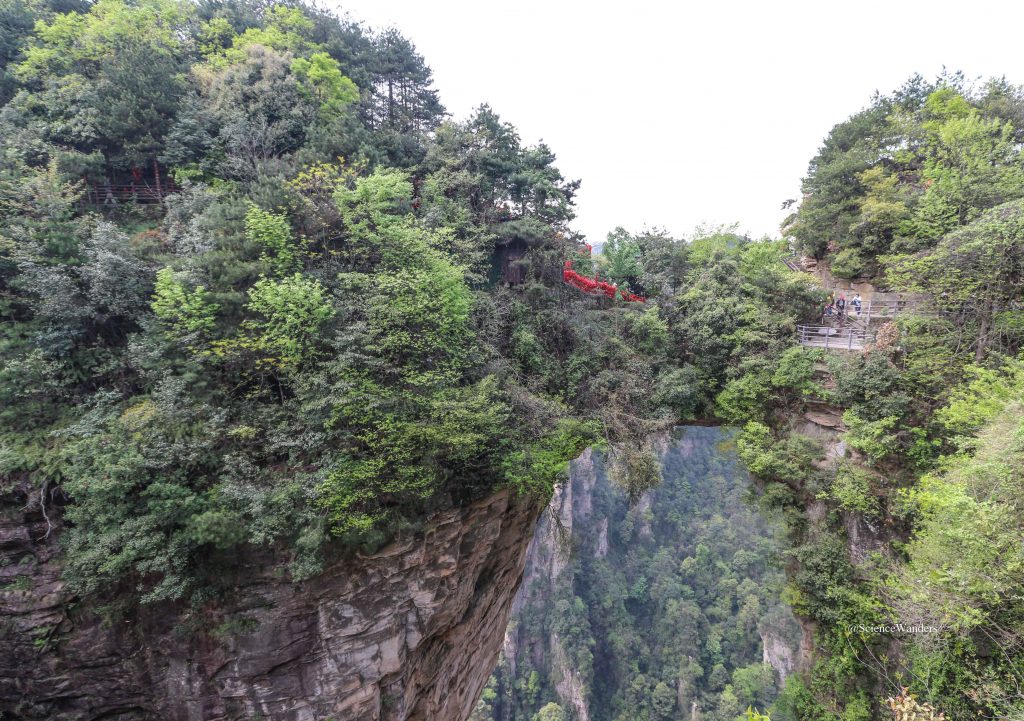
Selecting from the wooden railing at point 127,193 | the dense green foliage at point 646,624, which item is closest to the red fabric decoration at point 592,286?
the wooden railing at point 127,193

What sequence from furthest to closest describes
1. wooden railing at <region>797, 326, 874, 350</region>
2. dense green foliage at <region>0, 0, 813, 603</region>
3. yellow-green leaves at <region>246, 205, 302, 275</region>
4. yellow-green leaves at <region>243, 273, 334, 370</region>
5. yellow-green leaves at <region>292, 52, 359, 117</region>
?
yellow-green leaves at <region>292, 52, 359, 117</region> < wooden railing at <region>797, 326, 874, 350</region> < yellow-green leaves at <region>246, 205, 302, 275</region> < yellow-green leaves at <region>243, 273, 334, 370</region> < dense green foliage at <region>0, 0, 813, 603</region>

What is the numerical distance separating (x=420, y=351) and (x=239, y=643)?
6.94m

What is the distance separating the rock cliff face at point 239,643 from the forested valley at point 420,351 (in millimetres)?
129

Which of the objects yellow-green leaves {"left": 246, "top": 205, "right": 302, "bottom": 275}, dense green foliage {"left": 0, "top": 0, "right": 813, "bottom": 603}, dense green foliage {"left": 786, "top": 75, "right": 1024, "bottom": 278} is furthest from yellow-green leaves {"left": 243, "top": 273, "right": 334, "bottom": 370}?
dense green foliage {"left": 786, "top": 75, "right": 1024, "bottom": 278}

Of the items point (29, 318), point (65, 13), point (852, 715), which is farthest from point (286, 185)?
point (852, 715)

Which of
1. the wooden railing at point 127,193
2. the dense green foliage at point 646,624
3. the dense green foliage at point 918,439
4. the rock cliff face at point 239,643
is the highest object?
the wooden railing at point 127,193

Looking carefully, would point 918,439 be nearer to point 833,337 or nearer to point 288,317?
point 833,337

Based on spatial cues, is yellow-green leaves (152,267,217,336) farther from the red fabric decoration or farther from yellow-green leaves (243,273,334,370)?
the red fabric decoration

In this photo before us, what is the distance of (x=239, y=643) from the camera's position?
779 cm

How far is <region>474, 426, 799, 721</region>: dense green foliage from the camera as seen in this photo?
34594 millimetres

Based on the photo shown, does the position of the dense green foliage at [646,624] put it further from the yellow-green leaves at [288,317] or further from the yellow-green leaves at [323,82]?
the yellow-green leaves at [323,82]

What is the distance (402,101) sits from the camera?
18.6 m

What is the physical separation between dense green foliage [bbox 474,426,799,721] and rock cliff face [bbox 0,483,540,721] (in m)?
30.2

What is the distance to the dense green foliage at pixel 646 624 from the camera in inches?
1362
